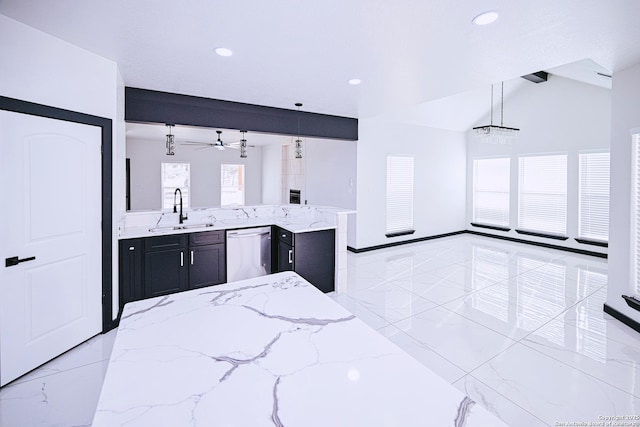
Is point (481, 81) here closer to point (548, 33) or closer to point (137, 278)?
point (548, 33)

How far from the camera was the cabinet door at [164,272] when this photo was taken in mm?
3574

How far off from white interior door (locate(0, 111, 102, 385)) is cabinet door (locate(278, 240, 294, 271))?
193cm

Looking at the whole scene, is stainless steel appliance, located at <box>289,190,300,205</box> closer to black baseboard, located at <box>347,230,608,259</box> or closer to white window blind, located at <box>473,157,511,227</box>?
black baseboard, located at <box>347,230,608,259</box>

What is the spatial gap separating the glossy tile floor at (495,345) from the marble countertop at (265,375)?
151 centimetres

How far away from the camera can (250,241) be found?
4.24m

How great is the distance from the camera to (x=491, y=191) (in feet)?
26.0

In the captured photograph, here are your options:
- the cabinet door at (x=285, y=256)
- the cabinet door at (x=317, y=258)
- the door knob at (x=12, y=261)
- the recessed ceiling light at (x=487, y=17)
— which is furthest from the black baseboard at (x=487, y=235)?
the door knob at (x=12, y=261)

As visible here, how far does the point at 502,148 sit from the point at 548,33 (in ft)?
19.0

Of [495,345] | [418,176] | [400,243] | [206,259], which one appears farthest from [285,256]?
[418,176]

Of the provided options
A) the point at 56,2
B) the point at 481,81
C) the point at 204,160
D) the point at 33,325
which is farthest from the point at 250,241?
the point at 204,160

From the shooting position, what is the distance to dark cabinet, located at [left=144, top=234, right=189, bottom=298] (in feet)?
11.7

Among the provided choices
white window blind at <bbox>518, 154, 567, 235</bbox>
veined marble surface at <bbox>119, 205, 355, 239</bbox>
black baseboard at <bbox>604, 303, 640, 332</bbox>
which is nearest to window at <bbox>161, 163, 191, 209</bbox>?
veined marble surface at <bbox>119, 205, 355, 239</bbox>

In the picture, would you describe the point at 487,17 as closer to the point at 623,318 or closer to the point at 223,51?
the point at 223,51

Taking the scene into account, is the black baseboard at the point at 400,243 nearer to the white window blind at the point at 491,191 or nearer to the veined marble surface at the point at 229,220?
the white window blind at the point at 491,191
